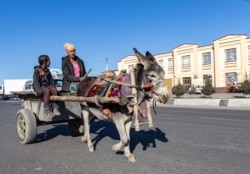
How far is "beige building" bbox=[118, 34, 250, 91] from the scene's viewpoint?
2007 inches

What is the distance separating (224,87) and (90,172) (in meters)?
49.3

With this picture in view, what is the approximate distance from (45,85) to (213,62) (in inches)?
1978

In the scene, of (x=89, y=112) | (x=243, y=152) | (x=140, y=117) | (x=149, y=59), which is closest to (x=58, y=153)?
(x=89, y=112)

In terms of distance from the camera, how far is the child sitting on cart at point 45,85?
7496 millimetres

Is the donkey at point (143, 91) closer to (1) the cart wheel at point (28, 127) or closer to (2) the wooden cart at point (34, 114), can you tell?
(2) the wooden cart at point (34, 114)

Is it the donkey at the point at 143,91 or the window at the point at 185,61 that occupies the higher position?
the window at the point at 185,61

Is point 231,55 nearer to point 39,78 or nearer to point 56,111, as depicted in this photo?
point 56,111

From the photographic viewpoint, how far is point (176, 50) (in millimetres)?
60250

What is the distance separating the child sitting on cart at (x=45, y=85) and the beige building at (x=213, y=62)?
143 ft

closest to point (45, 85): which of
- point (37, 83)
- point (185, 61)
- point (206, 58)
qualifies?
point (37, 83)

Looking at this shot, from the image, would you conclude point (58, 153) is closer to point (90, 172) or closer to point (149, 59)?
point (90, 172)

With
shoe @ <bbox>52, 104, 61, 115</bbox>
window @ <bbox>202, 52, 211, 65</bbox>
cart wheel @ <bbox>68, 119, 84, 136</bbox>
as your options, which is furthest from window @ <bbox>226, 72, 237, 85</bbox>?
shoe @ <bbox>52, 104, 61, 115</bbox>

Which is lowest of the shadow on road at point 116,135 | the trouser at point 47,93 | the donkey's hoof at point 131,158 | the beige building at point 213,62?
the shadow on road at point 116,135

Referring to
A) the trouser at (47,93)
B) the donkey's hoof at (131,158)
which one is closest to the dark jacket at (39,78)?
the trouser at (47,93)
